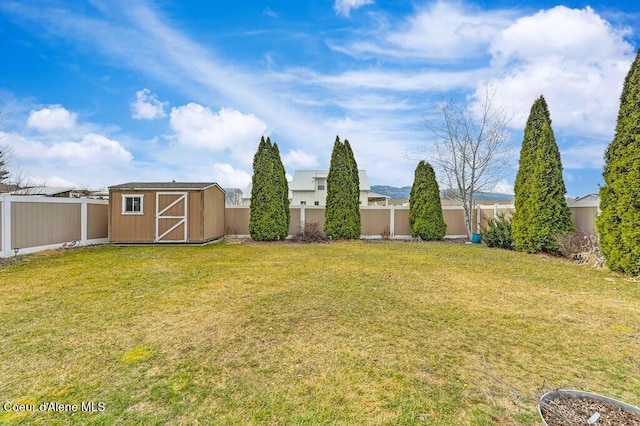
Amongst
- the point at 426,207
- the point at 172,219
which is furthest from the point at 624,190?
the point at 172,219

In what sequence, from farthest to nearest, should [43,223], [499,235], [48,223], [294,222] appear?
[294,222], [499,235], [48,223], [43,223]

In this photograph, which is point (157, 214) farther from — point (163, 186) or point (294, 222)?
point (294, 222)

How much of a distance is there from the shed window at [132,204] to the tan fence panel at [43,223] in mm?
1308

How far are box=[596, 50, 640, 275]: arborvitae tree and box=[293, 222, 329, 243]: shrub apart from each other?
8.35 metres

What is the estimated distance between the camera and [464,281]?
535 centimetres

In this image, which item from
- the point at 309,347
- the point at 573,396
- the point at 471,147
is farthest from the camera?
the point at 471,147

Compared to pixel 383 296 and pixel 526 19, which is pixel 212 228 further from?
pixel 526 19

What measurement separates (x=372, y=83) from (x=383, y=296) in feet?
27.4

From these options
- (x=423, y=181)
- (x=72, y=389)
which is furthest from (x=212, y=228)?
(x=72, y=389)

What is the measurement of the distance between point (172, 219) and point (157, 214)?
527 mm

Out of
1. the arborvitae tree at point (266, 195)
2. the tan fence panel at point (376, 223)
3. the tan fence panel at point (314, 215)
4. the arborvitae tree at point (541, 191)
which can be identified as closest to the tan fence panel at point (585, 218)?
the arborvitae tree at point (541, 191)

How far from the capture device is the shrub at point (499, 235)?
→ 10.1 m

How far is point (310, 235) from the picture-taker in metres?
12.2

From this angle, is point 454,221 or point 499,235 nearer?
point 499,235
